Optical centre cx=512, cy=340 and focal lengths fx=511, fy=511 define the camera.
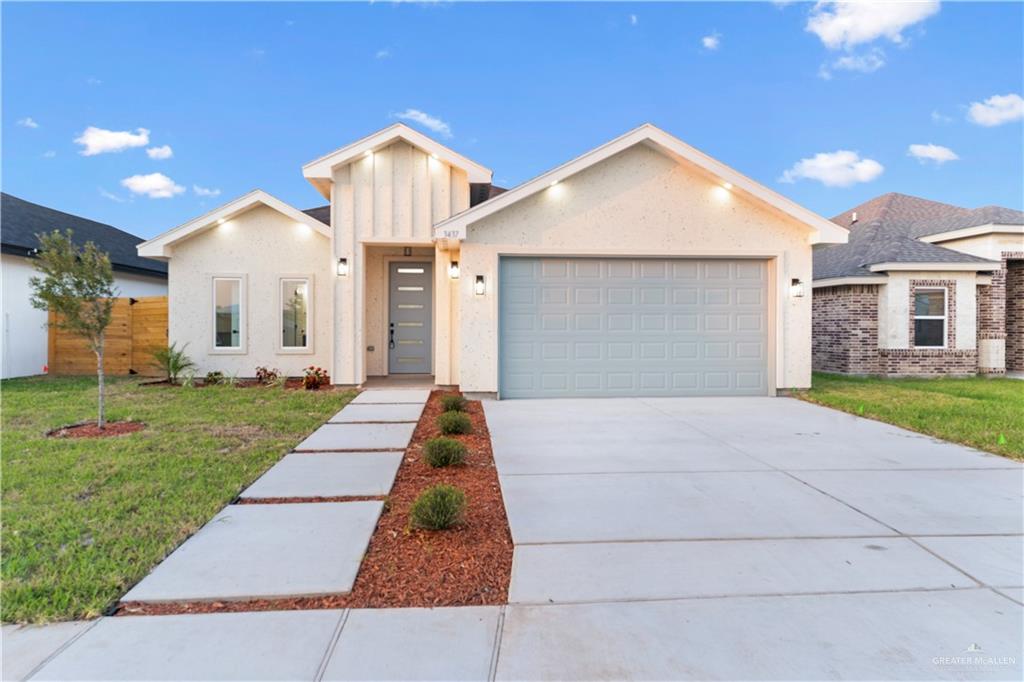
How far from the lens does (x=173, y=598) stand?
8.53 feet

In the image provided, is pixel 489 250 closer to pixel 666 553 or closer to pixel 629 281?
pixel 629 281

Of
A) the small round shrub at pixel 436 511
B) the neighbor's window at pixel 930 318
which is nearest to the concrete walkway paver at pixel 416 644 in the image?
the small round shrub at pixel 436 511

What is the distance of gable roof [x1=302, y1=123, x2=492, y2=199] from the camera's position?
989cm

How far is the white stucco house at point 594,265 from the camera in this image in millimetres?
9250

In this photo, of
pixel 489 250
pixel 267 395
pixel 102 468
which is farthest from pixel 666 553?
pixel 267 395

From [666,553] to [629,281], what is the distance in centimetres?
696

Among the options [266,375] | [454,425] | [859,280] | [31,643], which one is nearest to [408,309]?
[266,375]

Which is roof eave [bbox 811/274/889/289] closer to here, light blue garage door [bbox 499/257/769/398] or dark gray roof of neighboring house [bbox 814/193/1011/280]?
dark gray roof of neighboring house [bbox 814/193/1011/280]

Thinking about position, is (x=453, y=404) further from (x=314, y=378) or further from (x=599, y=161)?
(x=599, y=161)

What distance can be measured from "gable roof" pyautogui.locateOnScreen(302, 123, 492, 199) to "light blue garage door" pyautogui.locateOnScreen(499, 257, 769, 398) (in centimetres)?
236

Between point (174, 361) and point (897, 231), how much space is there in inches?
792

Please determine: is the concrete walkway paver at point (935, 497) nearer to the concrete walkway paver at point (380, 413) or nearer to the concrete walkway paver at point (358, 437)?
the concrete walkway paver at point (358, 437)

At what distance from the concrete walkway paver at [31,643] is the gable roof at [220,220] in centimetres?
961

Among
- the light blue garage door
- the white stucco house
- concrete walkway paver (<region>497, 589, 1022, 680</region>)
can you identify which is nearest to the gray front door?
the white stucco house
